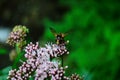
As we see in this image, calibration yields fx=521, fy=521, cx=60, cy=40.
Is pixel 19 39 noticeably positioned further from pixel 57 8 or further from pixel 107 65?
pixel 57 8

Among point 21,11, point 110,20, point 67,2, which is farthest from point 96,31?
point 21,11

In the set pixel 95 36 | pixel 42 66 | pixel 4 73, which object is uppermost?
pixel 95 36

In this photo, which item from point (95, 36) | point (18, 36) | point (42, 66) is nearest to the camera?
point (42, 66)

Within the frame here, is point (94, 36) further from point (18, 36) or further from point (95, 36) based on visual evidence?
point (18, 36)

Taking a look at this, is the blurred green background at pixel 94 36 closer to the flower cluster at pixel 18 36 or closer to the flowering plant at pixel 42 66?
the flower cluster at pixel 18 36

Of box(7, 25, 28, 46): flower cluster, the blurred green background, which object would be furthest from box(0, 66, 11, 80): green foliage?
the blurred green background

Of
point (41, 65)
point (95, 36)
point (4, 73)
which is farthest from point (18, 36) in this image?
point (95, 36)

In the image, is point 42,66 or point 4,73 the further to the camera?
point 4,73

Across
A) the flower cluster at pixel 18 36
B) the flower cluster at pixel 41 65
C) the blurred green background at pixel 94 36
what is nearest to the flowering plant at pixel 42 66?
the flower cluster at pixel 41 65
